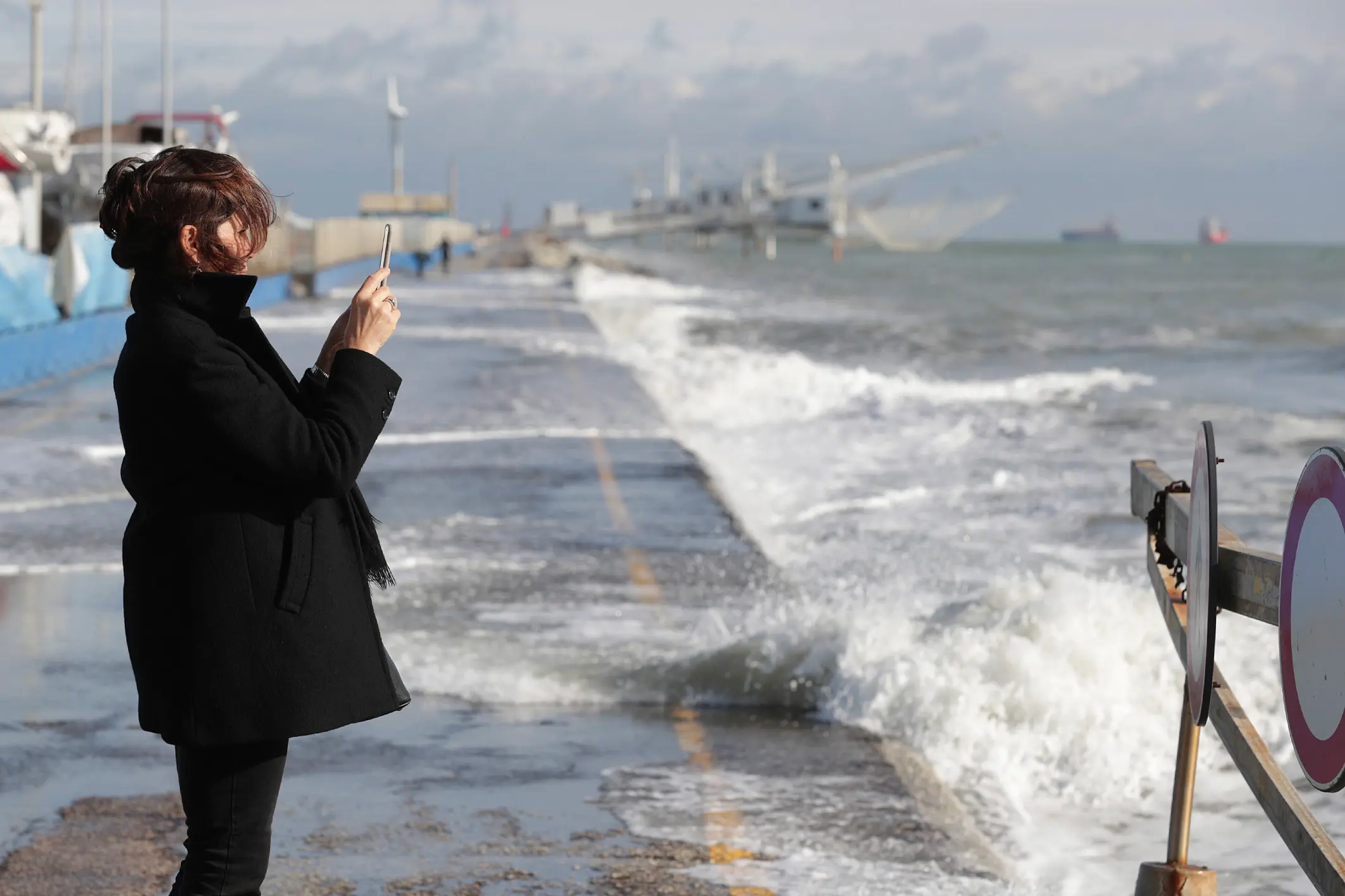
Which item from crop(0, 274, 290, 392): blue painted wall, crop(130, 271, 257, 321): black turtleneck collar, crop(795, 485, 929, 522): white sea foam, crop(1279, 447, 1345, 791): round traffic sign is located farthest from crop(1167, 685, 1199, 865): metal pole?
crop(0, 274, 290, 392): blue painted wall

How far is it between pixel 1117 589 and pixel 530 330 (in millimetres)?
28048

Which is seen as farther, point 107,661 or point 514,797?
point 107,661

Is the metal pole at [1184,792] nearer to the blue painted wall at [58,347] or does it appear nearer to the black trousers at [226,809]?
the black trousers at [226,809]

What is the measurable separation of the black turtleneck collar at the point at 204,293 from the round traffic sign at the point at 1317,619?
1.73 m

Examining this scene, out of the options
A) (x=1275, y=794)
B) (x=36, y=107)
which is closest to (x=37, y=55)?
(x=36, y=107)

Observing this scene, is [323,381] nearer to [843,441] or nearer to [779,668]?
[779,668]

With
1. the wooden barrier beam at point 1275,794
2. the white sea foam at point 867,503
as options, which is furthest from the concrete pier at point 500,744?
the wooden barrier beam at point 1275,794

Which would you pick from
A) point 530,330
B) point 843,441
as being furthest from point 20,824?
point 530,330

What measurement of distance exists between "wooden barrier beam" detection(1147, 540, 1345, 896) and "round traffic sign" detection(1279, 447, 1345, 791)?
10.0 inches

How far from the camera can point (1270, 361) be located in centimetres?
4184

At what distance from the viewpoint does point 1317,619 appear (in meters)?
3.09

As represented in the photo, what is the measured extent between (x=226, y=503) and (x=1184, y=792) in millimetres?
2532

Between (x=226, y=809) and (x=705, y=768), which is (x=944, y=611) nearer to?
(x=705, y=768)

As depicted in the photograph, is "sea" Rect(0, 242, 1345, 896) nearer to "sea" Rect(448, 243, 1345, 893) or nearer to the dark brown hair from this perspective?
"sea" Rect(448, 243, 1345, 893)
